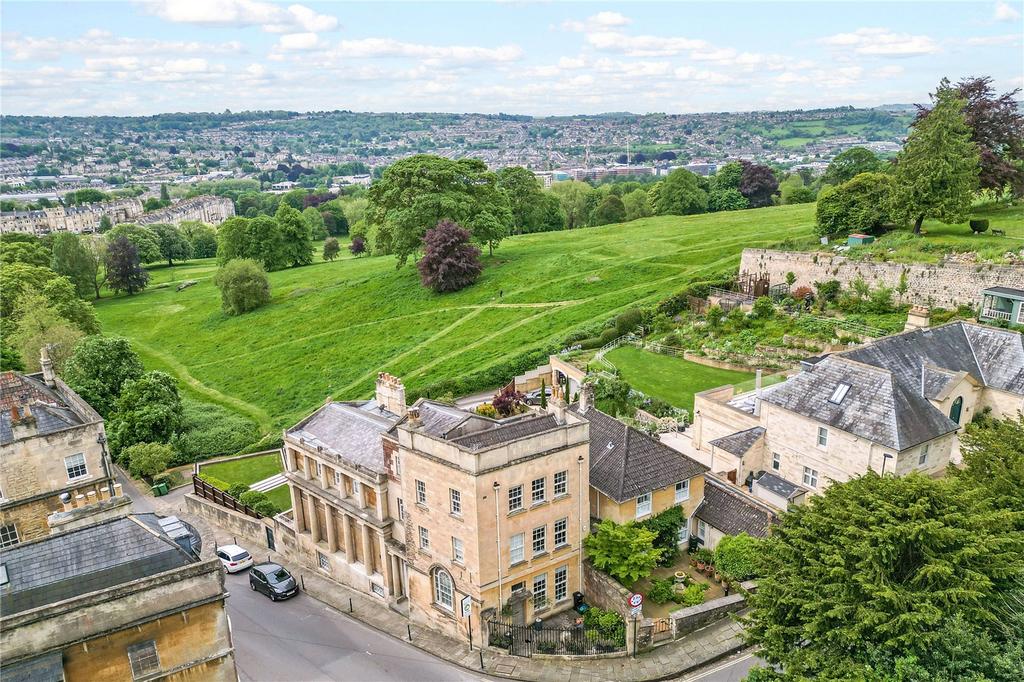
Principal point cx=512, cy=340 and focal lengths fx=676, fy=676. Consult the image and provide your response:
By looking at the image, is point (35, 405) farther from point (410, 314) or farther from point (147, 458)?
point (410, 314)

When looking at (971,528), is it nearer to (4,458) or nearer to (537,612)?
(537,612)

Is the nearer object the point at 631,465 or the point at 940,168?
the point at 631,465

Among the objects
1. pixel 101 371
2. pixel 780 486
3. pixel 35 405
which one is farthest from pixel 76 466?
pixel 780 486

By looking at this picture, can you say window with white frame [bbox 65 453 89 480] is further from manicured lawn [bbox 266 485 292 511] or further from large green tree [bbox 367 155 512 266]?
large green tree [bbox 367 155 512 266]

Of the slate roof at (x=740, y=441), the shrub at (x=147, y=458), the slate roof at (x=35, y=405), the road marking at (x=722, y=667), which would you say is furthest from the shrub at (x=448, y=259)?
the road marking at (x=722, y=667)

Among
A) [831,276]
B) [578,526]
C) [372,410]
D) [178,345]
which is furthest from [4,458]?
[831,276]
